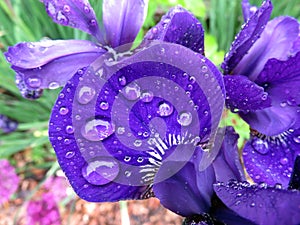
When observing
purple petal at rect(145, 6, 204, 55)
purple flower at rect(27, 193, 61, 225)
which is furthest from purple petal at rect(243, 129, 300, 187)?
purple flower at rect(27, 193, 61, 225)

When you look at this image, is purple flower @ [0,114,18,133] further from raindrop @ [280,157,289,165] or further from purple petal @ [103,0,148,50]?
raindrop @ [280,157,289,165]

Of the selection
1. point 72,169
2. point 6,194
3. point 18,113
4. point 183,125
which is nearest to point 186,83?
point 183,125

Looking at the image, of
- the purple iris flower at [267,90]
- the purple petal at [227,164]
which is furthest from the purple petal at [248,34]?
the purple petal at [227,164]

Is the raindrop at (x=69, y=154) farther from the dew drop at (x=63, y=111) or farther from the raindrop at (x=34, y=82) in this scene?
the raindrop at (x=34, y=82)

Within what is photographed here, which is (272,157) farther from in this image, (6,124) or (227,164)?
(6,124)

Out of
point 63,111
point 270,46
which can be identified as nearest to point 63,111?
point 63,111

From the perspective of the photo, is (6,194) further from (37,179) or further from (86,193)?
(86,193)
